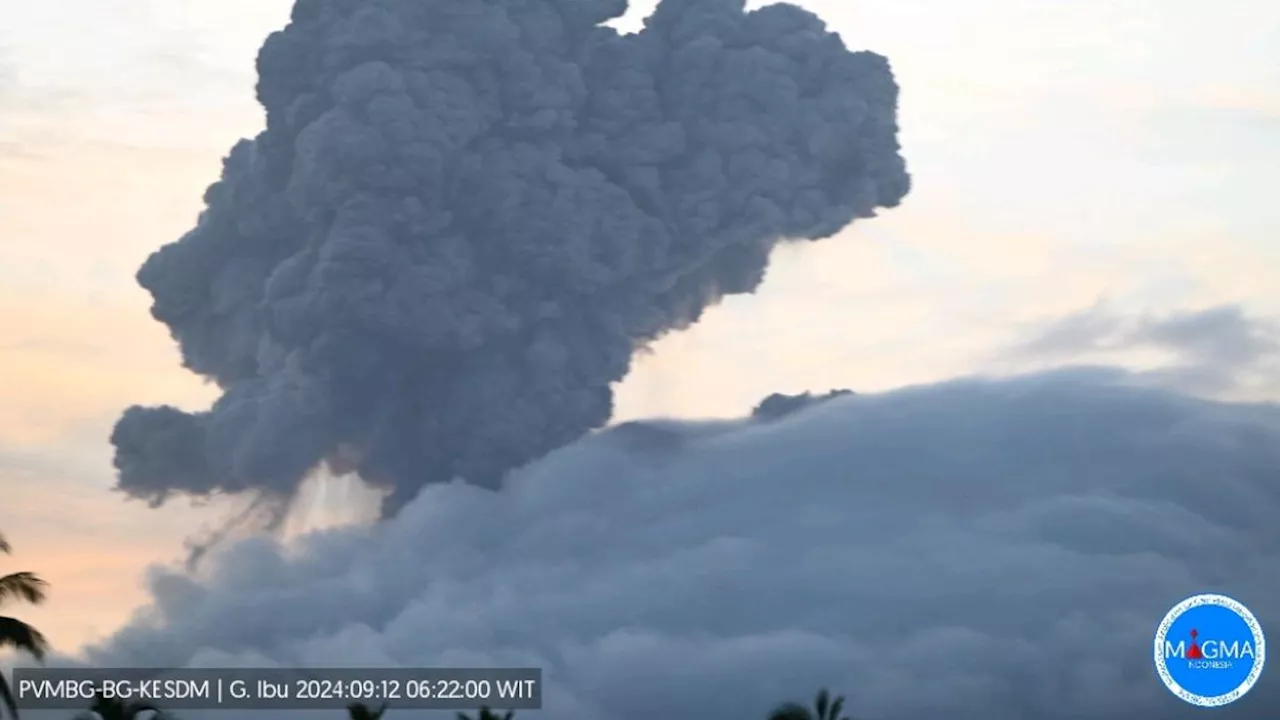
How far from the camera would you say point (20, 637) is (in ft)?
155

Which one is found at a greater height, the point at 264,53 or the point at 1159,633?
the point at 264,53

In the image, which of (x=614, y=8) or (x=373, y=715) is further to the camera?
(x=614, y=8)

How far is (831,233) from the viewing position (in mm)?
122438

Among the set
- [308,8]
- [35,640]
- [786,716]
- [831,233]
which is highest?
[308,8]

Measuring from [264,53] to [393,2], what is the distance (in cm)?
608

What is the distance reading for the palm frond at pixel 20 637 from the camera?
4700cm

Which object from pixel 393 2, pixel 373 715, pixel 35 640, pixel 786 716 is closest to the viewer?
pixel 35 640

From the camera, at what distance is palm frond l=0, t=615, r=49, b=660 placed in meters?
47.0

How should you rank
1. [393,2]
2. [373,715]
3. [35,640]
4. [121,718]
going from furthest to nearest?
1. [393,2]
2. [373,715]
3. [121,718]
4. [35,640]

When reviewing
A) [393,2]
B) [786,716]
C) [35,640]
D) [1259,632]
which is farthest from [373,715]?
[393,2]

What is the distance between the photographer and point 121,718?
57062 mm

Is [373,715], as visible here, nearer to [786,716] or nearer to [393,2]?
[786,716]

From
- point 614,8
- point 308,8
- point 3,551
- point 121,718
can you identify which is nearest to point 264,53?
point 308,8

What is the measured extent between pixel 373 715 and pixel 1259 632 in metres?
23.0
